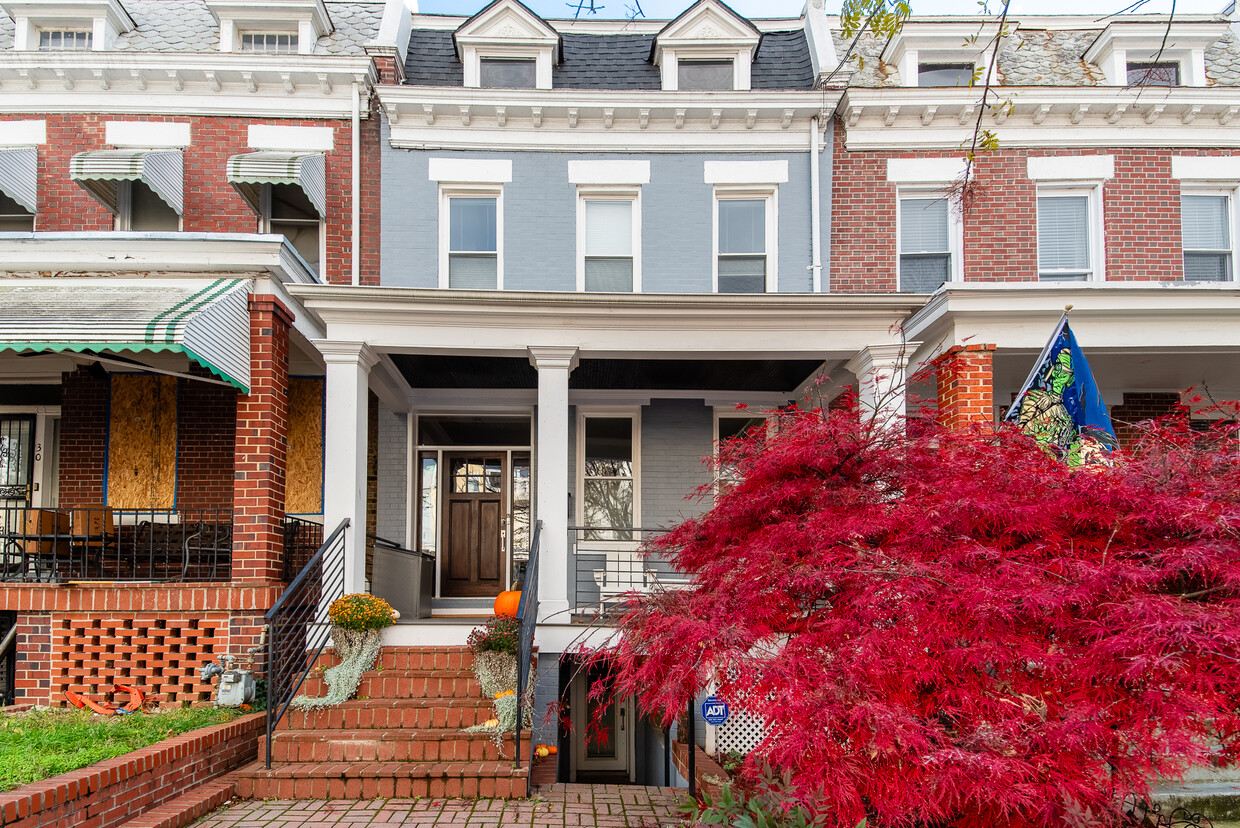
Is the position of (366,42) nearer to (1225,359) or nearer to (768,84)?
(768,84)

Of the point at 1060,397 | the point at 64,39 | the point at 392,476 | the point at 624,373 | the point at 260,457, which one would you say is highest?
the point at 64,39

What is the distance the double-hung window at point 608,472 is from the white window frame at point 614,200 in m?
1.76

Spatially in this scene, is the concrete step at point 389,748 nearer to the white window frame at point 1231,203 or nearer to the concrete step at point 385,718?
the concrete step at point 385,718

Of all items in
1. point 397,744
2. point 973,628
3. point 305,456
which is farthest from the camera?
point 305,456

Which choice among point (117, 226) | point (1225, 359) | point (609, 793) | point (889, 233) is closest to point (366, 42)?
point (117, 226)

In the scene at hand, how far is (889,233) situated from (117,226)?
9.16m

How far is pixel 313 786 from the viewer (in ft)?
18.7

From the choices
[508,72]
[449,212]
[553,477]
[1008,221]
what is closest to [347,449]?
[553,477]

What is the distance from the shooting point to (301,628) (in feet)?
23.3

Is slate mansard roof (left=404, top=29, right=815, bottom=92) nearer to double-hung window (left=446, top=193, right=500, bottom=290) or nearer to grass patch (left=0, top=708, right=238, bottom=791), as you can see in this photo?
double-hung window (left=446, top=193, right=500, bottom=290)

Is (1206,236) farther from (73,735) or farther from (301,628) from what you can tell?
(73,735)

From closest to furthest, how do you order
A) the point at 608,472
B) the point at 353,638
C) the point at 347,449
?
the point at 353,638
the point at 347,449
the point at 608,472

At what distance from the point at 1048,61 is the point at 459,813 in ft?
37.0

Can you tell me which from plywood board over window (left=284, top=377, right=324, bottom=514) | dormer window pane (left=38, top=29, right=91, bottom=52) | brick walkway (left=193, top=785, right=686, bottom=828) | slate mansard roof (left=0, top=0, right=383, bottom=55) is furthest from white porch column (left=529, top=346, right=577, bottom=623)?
dormer window pane (left=38, top=29, right=91, bottom=52)
